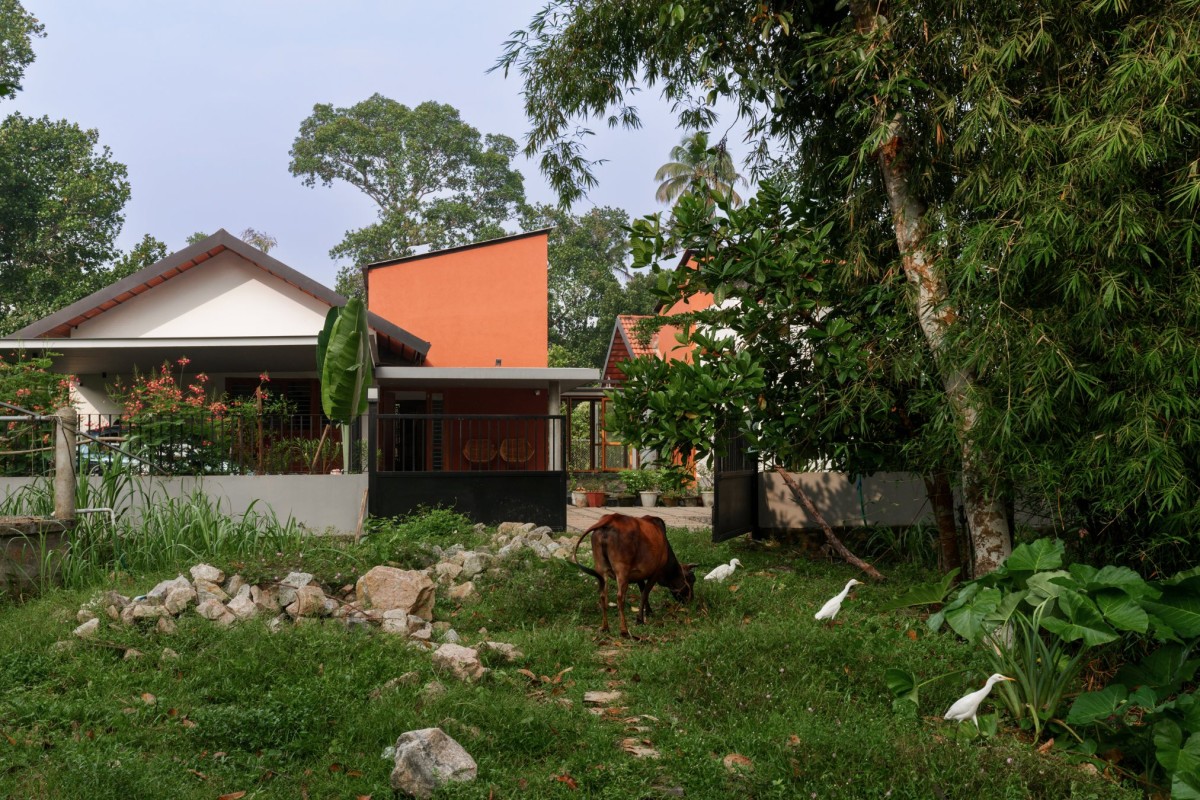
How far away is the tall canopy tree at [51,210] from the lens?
2902cm

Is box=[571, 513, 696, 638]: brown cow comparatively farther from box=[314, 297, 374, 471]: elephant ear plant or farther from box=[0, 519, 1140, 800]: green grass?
box=[314, 297, 374, 471]: elephant ear plant

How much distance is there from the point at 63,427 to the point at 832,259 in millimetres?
7018

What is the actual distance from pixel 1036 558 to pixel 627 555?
296cm

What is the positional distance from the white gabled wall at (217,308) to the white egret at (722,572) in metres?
9.25

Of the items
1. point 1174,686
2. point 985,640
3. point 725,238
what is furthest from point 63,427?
point 1174,686

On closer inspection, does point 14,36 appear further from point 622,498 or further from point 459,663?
point 459,663

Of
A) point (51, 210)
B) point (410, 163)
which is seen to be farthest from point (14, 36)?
point (410, 163)


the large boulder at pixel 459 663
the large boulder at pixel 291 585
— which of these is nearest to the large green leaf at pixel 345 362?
the large boulder at pixel 291 585

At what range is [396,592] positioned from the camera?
299 inches

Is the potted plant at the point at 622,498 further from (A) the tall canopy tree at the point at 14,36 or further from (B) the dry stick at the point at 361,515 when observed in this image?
(A) the tall canopy tree at the point at 14,36

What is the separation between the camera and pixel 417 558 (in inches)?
369

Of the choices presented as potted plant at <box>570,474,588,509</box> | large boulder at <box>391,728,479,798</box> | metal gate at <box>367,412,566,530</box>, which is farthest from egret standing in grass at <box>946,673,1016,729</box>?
potted plant at <box>570,474,588,509</box>

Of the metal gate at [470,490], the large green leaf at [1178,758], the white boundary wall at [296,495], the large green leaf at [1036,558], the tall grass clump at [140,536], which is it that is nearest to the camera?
the large green leaf at [1178,758]

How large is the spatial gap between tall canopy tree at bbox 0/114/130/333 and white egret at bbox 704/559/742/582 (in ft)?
82.5
